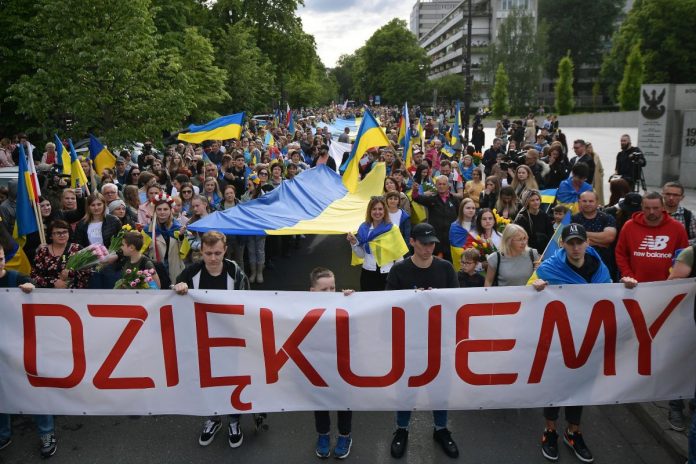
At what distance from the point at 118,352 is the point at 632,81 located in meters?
54.5

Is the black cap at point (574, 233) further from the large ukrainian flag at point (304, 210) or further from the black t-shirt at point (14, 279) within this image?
the black t-shirt at point (14, 279)

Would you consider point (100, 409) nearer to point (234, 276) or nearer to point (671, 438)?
point (234, 276)

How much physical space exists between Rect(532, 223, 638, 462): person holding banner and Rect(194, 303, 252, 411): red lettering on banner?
2.27 metres

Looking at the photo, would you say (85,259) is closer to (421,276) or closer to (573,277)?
(421,276)

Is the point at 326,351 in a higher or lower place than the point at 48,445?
higher

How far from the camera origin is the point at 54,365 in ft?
15.2

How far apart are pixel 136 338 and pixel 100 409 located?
0.62 meters

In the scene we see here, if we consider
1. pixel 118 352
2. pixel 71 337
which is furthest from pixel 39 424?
pixel 118 352

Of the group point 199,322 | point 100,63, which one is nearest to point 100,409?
point 199,322

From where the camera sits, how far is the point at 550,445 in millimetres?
4637

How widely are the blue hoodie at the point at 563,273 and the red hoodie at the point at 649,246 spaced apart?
0.86 metres

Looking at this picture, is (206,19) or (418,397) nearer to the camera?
(418,397)

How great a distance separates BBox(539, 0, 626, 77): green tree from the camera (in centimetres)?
8256

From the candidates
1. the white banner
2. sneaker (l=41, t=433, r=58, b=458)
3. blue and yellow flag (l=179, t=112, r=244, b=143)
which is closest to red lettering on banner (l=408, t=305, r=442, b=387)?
the white banner
